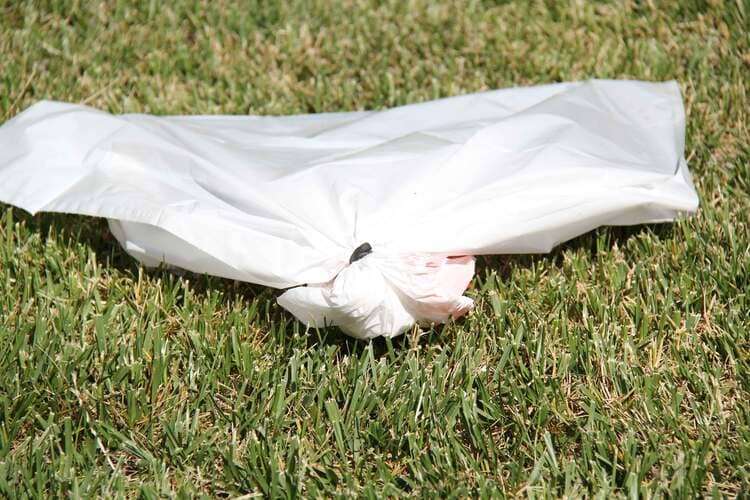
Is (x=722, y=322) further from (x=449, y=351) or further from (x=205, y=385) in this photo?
(x=205, y=385)

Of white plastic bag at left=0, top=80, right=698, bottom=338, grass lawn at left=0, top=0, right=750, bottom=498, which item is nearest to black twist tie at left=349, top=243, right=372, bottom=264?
white plastic bag at left=0, top=80, right=698, bottom=338

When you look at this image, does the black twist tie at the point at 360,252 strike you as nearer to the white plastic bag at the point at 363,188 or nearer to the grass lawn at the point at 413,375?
the white plastic bag at the point at 363,188

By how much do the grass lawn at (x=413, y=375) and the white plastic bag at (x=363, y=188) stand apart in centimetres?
11

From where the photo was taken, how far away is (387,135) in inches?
96.4

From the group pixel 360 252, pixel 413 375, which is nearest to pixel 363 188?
pixel 360 252

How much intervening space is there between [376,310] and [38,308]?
0.85 metres

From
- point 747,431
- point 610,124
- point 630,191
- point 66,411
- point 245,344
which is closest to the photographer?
point 747,431

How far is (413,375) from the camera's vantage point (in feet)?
6.45

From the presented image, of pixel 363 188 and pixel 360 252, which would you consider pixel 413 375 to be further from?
pixel 363 188

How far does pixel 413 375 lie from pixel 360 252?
29cm

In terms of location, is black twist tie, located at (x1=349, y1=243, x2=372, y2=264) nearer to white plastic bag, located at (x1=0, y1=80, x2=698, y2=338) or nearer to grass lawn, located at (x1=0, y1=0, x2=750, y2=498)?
white plastic bag, located at (x1=0, y1=80, x2=698, y2=338)

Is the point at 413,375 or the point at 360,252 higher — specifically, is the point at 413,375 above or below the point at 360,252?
below

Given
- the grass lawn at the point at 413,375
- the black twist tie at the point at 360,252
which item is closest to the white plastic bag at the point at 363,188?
the black twist tie at the point at 360,252

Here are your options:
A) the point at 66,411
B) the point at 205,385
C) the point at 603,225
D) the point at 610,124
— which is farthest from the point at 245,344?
the point at 610,124
